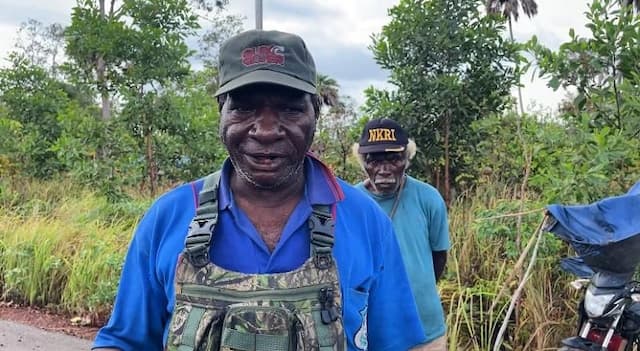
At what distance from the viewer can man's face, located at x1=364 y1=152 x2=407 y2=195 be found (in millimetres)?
4141

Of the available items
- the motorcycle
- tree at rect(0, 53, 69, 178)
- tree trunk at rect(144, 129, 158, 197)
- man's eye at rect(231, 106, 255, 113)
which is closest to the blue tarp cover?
the motorcycle

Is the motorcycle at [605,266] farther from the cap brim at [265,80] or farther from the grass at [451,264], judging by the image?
the cap brim at [265,80]

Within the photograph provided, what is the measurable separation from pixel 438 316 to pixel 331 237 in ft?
7.41

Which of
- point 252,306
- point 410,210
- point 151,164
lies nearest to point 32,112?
point 151,164

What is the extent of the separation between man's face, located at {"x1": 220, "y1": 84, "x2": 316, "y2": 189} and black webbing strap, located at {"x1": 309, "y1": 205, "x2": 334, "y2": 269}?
0.13 m

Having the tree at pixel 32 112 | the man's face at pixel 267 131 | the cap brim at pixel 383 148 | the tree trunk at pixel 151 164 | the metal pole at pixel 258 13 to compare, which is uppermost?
the metal pole at pixel 258 13

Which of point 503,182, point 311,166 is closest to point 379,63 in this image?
point 503,182

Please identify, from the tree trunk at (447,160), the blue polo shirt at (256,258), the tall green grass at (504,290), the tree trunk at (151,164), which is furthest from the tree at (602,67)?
the tree trunk at (151,164)

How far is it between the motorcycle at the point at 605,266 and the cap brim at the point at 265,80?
112 inches

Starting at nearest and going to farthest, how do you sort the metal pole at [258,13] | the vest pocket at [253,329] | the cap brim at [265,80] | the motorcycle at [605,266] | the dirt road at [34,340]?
the vest pocket at [253,329], the cap brim at [265,80], the motorcycle at [605,266], the dirt road at [34,340], the metal pole at [258,13]

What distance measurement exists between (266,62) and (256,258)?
463 millimetres

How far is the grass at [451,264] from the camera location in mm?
5227

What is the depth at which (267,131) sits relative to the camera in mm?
1812

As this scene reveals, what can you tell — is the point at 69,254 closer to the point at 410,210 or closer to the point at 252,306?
the point at 410,210
